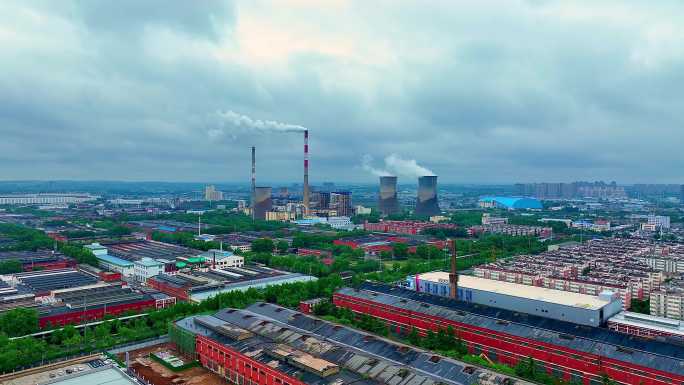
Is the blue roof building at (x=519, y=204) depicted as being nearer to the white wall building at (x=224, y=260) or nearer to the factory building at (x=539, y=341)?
the white wall building at (x=224, y=260)

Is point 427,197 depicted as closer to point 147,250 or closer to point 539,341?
point 147,250

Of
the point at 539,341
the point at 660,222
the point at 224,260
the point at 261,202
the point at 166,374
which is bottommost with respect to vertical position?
the point at 166,374

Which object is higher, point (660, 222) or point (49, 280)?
point (660, 222)

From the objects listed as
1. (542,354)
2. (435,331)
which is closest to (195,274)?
(435,331)

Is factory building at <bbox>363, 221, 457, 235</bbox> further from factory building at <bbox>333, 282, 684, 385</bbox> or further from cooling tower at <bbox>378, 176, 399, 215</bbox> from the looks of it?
factory building at <bbox>333, 282, 684, 385</bbox>

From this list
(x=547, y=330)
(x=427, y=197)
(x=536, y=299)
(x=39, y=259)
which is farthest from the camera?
(x=427, y=197)

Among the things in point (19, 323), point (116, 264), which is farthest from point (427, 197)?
point (19, 323)

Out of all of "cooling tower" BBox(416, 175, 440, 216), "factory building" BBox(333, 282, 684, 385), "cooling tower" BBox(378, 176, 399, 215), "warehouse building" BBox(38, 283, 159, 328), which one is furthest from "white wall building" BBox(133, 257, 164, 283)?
"cooling tower" BBox(378, 176, 399, 215)
